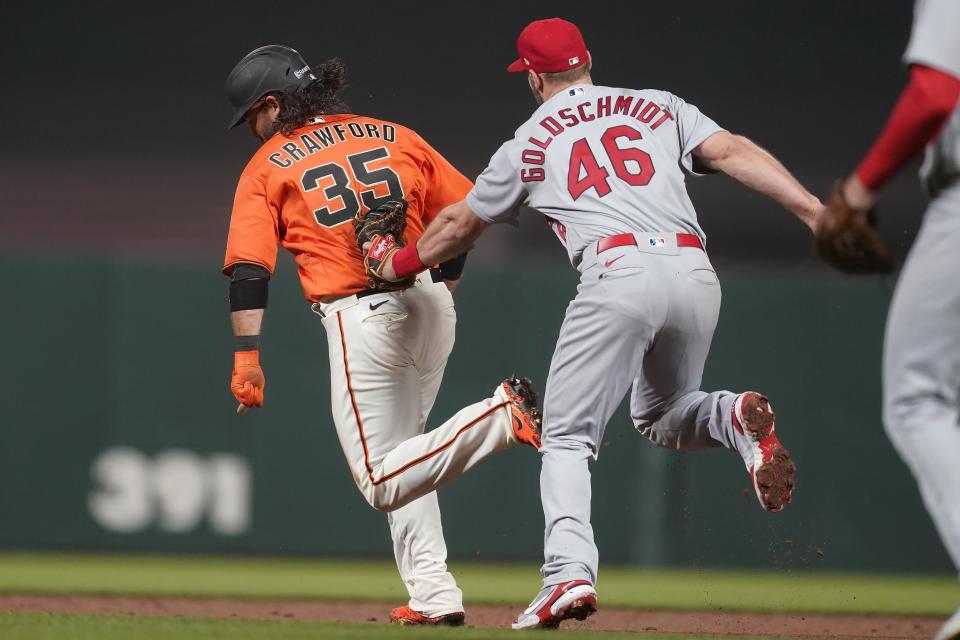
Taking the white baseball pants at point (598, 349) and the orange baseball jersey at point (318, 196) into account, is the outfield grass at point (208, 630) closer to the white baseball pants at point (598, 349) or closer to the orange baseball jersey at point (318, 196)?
the white baseball pants at point (598, 349)

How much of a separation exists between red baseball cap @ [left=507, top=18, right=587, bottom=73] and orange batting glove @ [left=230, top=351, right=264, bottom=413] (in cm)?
126

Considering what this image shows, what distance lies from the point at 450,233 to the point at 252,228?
77cm

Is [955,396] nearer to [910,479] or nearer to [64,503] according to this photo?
[910,479]

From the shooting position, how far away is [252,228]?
3.62 meters

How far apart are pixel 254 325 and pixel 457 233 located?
2.77 feet

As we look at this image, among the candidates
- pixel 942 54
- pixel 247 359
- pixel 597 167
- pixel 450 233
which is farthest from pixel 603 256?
pixel 247 359

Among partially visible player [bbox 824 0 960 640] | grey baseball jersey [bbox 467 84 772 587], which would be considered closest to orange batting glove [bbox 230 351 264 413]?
grey baseball jersey [bbox 467 84 772 587]

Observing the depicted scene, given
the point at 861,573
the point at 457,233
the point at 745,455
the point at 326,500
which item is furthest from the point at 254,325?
the point at 861,573

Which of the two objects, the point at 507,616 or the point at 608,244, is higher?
the point at 608,244

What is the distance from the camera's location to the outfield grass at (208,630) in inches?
99.5

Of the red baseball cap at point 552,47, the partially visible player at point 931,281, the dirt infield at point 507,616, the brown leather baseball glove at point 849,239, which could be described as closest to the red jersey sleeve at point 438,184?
the red baseball cap at point 552,47

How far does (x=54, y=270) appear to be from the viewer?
6.31 meters

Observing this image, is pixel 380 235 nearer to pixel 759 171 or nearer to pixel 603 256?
pixel 603 256

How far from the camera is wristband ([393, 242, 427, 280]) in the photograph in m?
3.30
